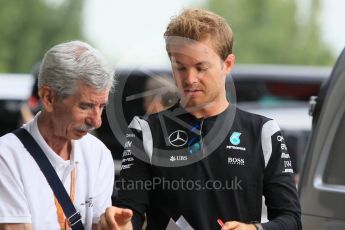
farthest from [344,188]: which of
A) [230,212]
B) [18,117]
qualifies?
[18,117]

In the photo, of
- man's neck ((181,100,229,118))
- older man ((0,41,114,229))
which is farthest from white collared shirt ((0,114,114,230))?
man's neck ((181,100,229,118))

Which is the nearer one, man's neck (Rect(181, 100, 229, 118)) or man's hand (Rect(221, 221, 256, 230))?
man's hand (Rect(221, 221, 256, 230))

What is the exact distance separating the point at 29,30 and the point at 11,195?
39035mm

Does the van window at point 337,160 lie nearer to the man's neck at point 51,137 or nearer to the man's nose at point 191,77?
the man's nose at point 191,77

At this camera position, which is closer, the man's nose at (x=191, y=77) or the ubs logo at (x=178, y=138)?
the man's nose at (x=191, y=77)

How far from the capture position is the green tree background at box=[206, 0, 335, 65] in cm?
4300

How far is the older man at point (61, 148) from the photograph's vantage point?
3.52 meters

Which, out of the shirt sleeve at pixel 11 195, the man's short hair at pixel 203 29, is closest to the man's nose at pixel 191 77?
the man's short hair at pixel 203 29

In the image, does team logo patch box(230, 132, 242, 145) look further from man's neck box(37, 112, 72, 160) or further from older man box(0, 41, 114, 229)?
man's neck box(37, 112, 72, 160)

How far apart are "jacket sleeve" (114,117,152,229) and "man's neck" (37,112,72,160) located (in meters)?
0.24

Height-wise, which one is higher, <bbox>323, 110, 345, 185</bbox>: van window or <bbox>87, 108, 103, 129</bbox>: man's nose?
<bbox>87, 108, 103, 129</bbox>: man's nose

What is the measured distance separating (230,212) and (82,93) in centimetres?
72

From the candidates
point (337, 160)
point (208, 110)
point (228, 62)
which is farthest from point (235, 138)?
point (337, 160)

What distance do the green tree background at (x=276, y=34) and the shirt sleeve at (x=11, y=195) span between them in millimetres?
38954
